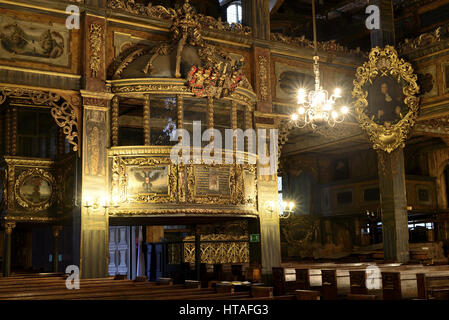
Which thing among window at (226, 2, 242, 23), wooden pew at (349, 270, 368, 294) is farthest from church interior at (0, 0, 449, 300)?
window at (226, 2, 242, 23)

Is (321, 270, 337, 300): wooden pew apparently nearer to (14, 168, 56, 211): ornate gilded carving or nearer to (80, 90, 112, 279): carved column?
(80, 90, 112, 279): carved column

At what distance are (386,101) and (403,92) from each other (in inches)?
21.9

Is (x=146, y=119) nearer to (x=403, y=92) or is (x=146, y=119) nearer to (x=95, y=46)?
(x=95, y=46)

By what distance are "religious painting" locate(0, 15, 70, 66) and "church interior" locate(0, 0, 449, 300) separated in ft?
0.10

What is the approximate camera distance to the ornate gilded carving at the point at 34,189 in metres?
14.7

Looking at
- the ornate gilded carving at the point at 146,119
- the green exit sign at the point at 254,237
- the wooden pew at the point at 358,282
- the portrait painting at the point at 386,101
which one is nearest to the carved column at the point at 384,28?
the portrait painting at the point at 386,101

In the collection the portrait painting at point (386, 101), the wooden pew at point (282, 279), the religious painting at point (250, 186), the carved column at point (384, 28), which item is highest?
the carved column at point (384, 28)

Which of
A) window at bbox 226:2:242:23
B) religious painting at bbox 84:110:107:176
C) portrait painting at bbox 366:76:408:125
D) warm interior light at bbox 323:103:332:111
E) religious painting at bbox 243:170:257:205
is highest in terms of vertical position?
window at bbox 226:2:242:23

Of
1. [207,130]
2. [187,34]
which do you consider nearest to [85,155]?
[207,130]

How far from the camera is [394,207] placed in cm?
1634

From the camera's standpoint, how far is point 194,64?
13.3m

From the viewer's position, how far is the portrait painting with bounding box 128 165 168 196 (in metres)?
12.7

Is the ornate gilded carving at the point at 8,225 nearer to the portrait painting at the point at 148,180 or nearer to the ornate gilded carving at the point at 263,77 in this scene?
the portrait painting at the point at 148,180

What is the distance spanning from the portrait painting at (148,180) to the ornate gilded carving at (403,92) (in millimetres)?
6851
